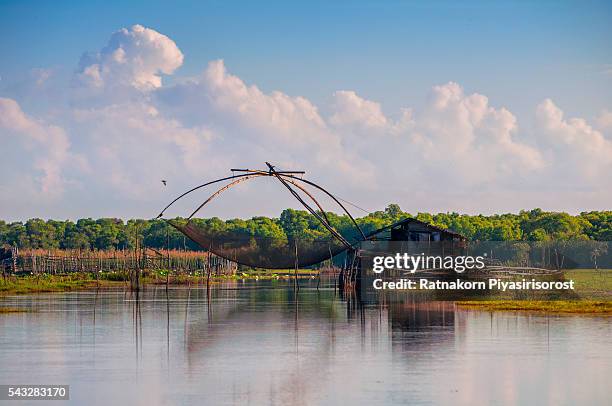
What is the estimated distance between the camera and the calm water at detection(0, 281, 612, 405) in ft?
52.5

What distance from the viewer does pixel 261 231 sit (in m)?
119

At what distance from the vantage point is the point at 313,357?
20.5 m

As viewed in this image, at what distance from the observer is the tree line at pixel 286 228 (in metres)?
88.1

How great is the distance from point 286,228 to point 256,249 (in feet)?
243

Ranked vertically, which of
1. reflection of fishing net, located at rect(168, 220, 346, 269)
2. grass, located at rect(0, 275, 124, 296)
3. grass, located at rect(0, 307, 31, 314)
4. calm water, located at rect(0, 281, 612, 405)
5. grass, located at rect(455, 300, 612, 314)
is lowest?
calm water, located at rect(0, 281, 612, 405)

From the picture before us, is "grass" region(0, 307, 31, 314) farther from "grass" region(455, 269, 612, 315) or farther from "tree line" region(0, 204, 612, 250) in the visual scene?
"tree line" region(0, 204, 612, 250)

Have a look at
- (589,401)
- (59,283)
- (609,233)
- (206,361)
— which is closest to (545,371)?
(589,401)

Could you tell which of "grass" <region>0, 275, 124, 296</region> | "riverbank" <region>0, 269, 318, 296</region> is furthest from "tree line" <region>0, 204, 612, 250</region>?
"grass" <region>0, 275, 124, 296</region>

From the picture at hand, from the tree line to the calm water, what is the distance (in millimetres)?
56609

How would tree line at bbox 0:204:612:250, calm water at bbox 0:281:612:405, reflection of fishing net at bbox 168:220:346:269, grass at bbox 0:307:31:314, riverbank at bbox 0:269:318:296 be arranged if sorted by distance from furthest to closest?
1. tree line at bbox 0:204:612:250
2. riverbank at bbox 0:269:318:296
3. reflection of fishing net at bbox 168:220:346:269
4. grass at bbox 0:307:31:314
5. calm water at bbox 0:281:612:405

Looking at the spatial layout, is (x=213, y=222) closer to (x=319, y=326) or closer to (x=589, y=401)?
(x=319, y=326)

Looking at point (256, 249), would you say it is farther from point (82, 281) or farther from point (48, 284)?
point (82, 281)

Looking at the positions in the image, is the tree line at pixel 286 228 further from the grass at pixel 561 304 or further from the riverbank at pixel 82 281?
the grass at pixel 561 304

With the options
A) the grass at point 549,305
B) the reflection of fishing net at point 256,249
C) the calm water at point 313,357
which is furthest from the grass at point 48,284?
the grass at point 549,305
